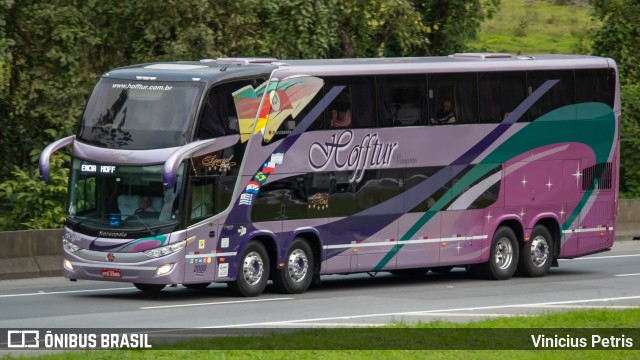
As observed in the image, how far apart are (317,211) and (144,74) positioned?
3566 mm

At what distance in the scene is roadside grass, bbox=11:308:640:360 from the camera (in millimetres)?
13266

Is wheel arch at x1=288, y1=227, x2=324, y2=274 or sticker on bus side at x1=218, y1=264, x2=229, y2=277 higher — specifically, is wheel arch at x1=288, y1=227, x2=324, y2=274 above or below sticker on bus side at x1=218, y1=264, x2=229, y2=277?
above

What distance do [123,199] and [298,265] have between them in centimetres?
320

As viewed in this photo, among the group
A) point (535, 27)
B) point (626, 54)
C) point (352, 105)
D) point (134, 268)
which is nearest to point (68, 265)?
point (134, 268)

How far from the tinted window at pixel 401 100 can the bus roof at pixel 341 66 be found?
0.51ft

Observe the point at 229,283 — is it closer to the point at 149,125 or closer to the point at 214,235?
the point at 214,235

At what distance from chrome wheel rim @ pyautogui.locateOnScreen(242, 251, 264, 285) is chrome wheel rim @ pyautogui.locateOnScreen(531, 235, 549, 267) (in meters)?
6.70

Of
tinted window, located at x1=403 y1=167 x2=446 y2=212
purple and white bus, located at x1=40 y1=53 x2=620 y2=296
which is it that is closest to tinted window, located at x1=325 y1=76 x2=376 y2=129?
purple and white bus, located at x1=40 y1=53 x2=620 y2=296

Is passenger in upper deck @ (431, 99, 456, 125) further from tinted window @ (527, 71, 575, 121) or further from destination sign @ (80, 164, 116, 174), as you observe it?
destination sign @ (80, 164, 116, 174)

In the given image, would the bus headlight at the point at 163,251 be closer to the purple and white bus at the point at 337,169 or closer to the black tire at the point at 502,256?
the purple and white bus at the point at 337,169

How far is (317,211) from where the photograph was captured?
→ 72.4 feet

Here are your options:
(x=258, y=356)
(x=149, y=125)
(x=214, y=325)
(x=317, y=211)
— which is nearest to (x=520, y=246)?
(x=317, y=211)

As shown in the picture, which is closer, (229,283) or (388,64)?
(229,283)

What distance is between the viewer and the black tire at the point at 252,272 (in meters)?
21.0
